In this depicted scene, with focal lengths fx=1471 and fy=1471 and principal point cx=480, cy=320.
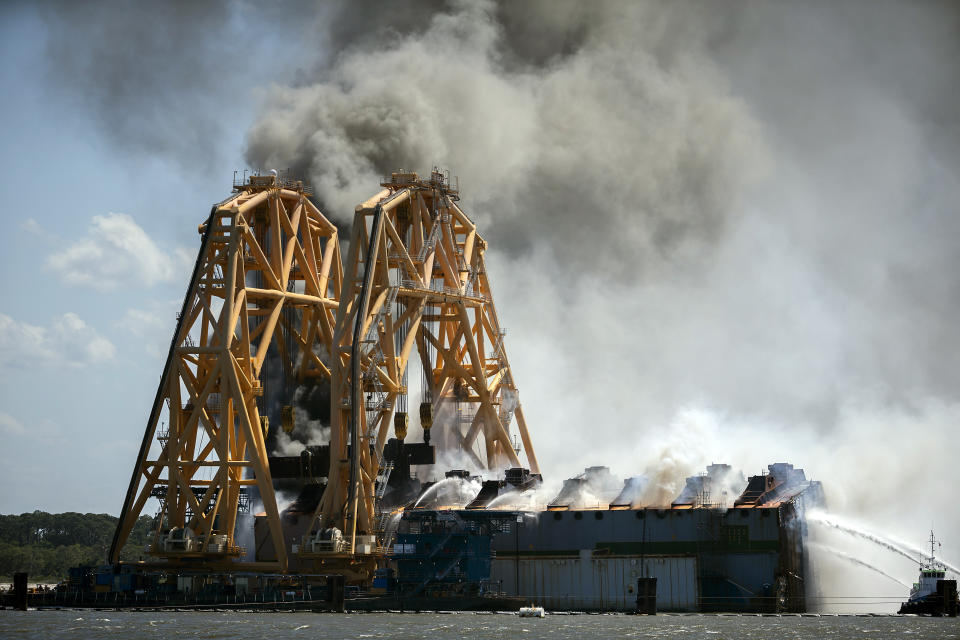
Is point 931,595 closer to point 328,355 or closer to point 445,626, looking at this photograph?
point 445,626

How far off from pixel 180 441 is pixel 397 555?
16921 mm

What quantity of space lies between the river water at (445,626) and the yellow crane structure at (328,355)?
10.1 m

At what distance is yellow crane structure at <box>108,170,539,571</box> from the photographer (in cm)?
9438

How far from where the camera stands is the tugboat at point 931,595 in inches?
3246

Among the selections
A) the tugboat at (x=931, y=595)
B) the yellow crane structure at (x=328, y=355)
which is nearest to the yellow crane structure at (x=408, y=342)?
the yellow crane structure at (x=328, y=355)

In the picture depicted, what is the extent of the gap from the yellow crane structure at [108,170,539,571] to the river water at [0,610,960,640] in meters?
10.1

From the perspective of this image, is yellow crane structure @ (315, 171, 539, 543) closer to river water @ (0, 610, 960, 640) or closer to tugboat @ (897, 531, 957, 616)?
river water @ (0, 610, 960, 640)

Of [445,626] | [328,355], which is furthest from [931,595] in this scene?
[328,355]

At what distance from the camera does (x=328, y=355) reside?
110312 mm

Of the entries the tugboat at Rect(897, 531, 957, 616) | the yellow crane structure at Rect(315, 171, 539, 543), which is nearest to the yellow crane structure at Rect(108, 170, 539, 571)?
the yellow crane structure at Rect(315, 171, 539, 543)

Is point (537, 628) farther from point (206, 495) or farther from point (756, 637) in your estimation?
point (206, 495)

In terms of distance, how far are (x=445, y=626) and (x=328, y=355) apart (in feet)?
127

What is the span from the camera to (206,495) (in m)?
95.0

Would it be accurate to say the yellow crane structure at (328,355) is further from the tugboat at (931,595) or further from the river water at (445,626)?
the tugboat at (931,595)
